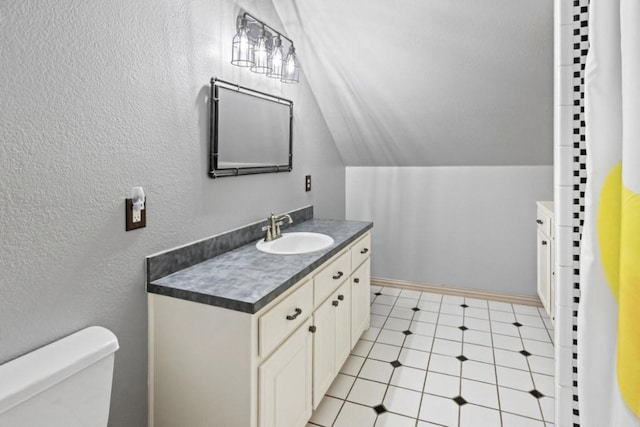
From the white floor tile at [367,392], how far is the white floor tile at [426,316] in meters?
0.98

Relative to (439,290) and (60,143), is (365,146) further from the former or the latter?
(60,143)

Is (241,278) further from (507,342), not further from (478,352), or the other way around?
(507,342)

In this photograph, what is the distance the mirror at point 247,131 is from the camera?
1.78m

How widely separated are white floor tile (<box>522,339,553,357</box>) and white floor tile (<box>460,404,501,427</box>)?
78cm

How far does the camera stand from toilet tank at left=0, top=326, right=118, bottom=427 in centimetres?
89

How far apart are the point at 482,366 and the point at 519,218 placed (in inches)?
59.3

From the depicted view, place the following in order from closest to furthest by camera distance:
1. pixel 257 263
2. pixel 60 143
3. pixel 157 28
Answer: pixel 60 143
pixel 157 28
pixel 257 263

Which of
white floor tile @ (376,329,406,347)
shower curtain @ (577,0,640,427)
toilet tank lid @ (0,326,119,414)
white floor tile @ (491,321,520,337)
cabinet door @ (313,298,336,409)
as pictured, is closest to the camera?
shower curtain @ (577,0,640,427)

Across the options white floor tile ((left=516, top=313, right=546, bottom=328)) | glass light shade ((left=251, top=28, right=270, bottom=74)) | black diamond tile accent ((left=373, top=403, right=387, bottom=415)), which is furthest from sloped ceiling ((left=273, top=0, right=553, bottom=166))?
black diamond tile accent ((left=373, top=403, right=387, bottom=415))

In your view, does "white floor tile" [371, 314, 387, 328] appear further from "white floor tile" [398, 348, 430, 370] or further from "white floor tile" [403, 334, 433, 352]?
"white floor tile" [398, 348, 430, 370]

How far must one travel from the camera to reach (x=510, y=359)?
235cm

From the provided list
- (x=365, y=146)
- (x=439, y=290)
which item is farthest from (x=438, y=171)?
(x=439, y=290)

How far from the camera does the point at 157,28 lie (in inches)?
56.5

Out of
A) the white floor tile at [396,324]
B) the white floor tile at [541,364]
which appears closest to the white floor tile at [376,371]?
the white floor tile at [396,324]
